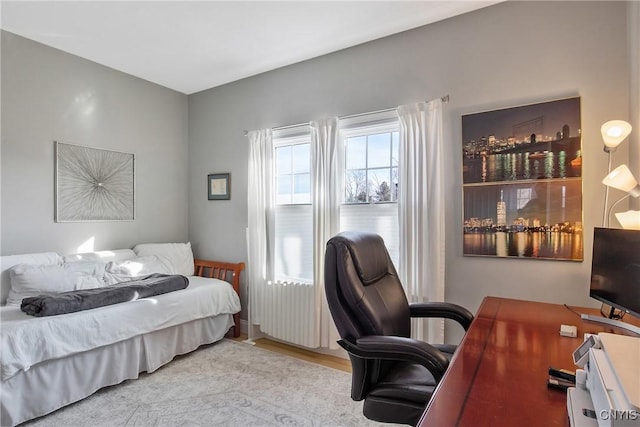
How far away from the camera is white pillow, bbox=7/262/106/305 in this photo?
7.89 feet

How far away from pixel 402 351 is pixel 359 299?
268mm

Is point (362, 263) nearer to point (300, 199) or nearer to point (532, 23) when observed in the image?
point (300, 199)

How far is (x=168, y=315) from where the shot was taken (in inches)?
107

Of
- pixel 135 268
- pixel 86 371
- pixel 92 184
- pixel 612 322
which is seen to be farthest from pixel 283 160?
pixel 612 322

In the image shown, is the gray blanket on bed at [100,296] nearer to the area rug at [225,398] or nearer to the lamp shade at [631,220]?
the area rug at [225,398]

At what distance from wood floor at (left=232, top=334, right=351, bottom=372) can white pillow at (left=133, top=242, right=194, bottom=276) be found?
932 millimetres

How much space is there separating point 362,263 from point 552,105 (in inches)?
63.2

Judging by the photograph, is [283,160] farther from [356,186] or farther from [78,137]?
[78,137]

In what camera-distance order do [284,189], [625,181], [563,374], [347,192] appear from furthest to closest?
1. [284,189]
2. [347,192]
3. [625,181]
4. [563,374]

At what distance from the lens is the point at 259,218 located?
10.7ft

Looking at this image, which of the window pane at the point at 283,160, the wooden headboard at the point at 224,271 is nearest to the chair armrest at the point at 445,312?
the window pane at the point at 283,160

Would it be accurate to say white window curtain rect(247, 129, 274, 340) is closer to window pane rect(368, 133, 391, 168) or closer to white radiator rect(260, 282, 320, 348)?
white radiator rect(260, 282, 320, 348)

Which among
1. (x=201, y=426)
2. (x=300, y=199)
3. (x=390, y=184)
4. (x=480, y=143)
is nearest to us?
(x=201, y=426)

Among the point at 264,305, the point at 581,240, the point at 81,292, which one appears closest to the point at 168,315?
the point at 81,292
